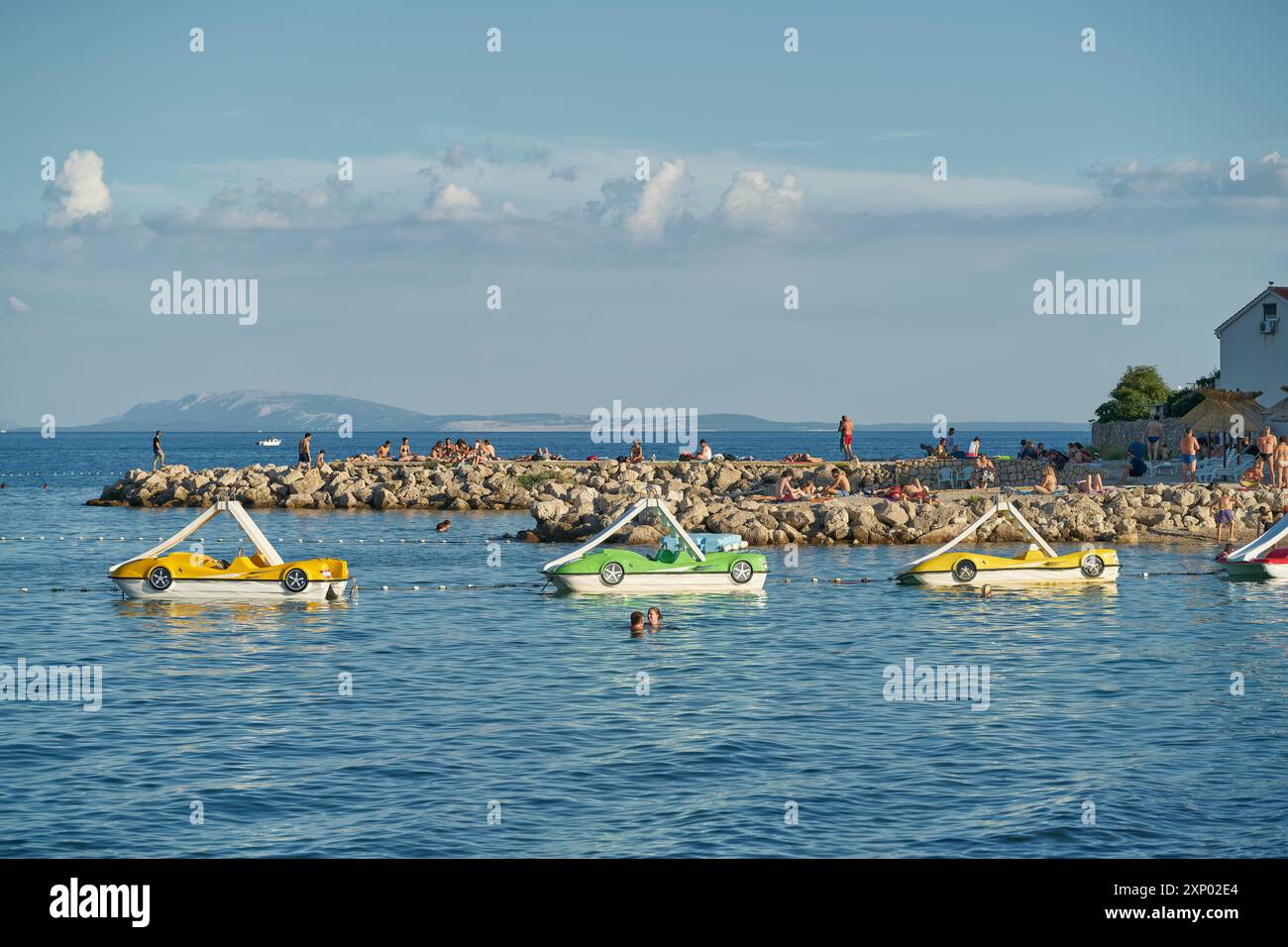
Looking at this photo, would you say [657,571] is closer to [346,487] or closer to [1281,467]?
[1281,467]

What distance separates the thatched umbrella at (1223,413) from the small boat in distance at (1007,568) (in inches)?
1000

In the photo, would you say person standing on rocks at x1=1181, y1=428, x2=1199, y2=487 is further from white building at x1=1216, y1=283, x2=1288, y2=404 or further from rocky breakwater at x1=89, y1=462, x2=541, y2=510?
rocky breakwater at x1=89, y1=462, x2=541, y2=510

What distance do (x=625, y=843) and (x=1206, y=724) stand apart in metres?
10.9

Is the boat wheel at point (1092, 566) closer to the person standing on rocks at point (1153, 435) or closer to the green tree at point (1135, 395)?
the person standing on rocks at point (1153, 435)

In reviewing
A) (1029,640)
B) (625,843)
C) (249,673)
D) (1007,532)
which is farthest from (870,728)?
(1007,532)

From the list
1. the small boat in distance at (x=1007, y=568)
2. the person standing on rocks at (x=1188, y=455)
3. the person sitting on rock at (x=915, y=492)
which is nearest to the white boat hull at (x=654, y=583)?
the small boat in distance at (x=1007, y=568)

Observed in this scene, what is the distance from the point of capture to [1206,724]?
69.7 ft

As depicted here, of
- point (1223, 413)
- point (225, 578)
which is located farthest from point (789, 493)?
point (225, 578)

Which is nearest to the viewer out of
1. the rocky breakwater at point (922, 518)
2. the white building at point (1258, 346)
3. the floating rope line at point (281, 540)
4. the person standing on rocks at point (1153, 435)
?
the rocky breakwater at point (922, 518)

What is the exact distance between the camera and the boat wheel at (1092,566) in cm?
3688

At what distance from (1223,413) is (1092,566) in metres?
26.7

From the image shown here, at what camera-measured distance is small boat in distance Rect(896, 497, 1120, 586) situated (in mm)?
36219
